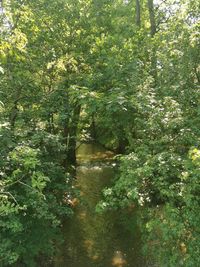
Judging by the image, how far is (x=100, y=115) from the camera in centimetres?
1070

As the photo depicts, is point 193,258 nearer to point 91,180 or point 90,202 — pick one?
point 90,202

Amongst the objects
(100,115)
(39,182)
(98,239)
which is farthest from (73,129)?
(39,182)

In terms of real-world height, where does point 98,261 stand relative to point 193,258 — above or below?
below

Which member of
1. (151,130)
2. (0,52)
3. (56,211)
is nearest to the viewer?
(0,52)

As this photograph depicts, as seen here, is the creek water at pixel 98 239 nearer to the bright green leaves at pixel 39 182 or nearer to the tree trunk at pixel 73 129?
the tree trunk at pixel 73 129

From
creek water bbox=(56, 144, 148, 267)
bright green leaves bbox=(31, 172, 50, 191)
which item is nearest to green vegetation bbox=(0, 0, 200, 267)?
bright green leaves bbox=(31, 172, 50, 191)

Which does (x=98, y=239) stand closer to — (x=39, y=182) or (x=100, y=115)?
(x=100, y=115)

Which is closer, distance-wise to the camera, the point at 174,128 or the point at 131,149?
the point at 174,128

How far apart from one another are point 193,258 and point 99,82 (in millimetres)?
6198

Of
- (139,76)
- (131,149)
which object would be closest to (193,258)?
(131,149)

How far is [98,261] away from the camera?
9.53 metres

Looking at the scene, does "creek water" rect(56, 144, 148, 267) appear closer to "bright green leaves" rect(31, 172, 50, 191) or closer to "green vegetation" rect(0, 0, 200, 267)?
"green vegetation" rect(0, 0, 200, 267)

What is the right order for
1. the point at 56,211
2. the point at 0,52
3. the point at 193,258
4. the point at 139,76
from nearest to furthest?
the point at 0,52 < the point at 193,258 < the point at 56,211 < the point at 139,76

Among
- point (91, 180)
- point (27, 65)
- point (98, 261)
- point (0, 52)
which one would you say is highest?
point (27, 65)
